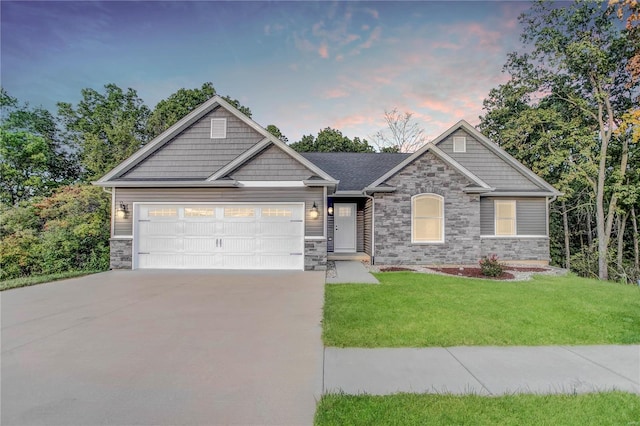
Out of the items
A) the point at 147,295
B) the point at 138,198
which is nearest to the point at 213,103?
the point at 138,198

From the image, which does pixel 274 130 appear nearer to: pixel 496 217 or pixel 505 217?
pixel 496 217

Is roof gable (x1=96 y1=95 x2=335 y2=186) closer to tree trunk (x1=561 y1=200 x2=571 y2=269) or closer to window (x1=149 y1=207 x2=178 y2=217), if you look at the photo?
window (x1=149 y1=207 x2=178 y2=217)

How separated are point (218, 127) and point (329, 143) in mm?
17307

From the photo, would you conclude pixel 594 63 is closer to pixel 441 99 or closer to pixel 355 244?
pixel 441 99

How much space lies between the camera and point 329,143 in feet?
91.0

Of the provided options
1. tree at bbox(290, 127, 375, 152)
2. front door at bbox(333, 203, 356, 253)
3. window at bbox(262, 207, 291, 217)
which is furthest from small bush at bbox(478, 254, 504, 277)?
tree at bbox(290, 127, 375, 152)

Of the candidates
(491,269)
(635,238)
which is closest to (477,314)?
(491,269)

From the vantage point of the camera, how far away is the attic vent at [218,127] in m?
11.4

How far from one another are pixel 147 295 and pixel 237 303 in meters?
2.38

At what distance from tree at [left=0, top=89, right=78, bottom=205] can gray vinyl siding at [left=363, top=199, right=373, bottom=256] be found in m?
16.6

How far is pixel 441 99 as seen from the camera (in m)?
16.4

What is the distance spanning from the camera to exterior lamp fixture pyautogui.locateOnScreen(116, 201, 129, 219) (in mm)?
10562

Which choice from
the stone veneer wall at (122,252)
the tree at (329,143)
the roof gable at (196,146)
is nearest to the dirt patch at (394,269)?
the roof gable at (196,146)

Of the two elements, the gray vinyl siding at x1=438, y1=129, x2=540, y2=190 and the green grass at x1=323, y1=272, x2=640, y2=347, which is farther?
the gray vinyl siding at x1=438, y1=129, x2=540, y2=190
